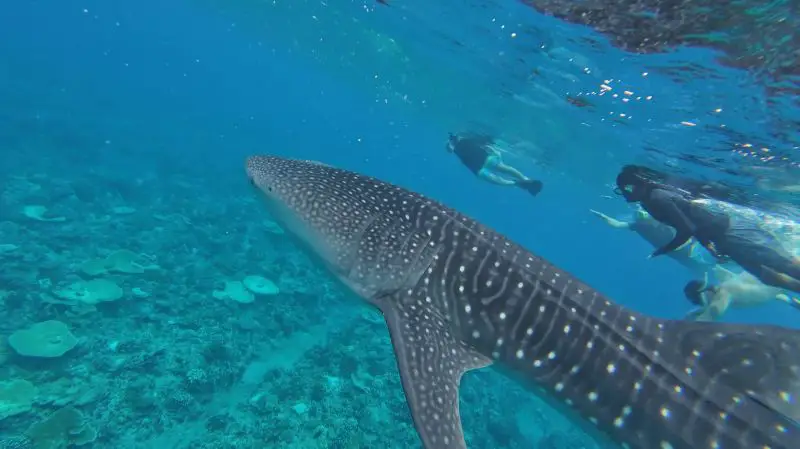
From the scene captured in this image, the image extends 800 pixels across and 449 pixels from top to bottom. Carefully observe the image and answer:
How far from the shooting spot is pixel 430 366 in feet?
13.5

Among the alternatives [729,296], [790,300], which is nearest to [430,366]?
[729,296]

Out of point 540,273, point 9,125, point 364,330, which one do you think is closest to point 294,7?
point 9,125

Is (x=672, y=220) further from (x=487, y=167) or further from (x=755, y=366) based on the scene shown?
(x=487, y=167)

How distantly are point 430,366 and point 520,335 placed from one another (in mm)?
1084

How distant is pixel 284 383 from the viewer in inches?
350

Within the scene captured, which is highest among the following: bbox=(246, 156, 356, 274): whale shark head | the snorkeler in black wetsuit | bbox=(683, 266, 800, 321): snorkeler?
the snorkeler in black wetsuit

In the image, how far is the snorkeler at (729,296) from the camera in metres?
11.8

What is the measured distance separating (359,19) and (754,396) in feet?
84.7

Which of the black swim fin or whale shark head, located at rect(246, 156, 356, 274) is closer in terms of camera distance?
whale shark head, located at rect(246, 156, 356, 274)

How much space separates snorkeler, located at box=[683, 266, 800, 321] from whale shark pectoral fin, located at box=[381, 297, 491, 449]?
9.42 m

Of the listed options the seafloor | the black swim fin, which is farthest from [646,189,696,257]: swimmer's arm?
the black swim fin

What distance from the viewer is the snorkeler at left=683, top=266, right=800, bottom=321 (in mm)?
11770

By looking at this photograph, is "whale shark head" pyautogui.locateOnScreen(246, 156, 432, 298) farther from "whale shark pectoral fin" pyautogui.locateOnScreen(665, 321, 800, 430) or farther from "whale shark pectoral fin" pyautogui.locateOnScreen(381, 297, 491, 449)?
"whale shark pectoral fin" pyautogui.locateOnScreen(665, 321, 800, 430)

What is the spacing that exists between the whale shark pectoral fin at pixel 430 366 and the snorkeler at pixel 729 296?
9418 millimetres
